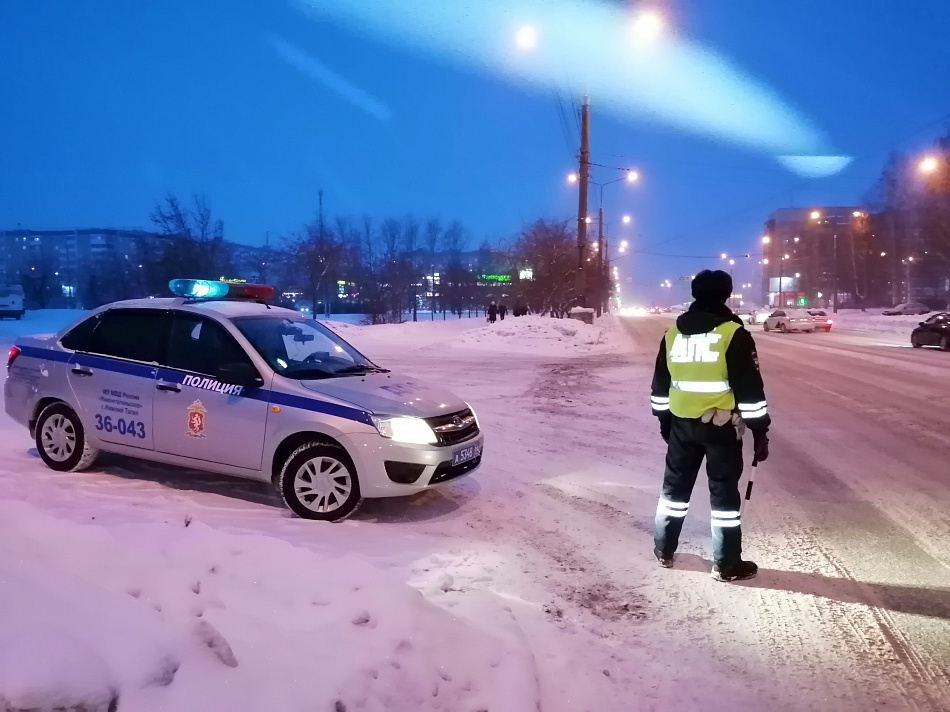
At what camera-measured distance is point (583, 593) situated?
4.81m

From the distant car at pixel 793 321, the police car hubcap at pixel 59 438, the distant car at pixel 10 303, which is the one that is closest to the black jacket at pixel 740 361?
the police car hubcap at pixel 59 438

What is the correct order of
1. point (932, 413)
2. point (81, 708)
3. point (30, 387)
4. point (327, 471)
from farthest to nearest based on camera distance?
point (932, 413)
point (30, 387)
point (327, 471)
point (81, 708)

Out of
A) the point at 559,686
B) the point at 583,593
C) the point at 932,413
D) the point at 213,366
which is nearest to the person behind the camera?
the point at 559,686

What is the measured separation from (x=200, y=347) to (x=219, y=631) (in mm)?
3840

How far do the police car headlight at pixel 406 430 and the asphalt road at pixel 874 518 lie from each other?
2540mm

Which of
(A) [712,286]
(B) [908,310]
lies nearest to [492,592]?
(A) [712,286]

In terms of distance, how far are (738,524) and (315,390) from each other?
3229 mm

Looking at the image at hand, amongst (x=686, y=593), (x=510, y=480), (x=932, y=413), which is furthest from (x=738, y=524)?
(x=932, y=413)

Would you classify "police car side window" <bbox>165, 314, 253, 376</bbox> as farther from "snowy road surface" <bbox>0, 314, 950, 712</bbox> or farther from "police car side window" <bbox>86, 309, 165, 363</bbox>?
"snowy road surface" <bbox>0, 314, 950, 712</bbox>

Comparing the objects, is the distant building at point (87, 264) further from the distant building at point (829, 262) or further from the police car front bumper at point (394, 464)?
the distant building at point (829, 262)

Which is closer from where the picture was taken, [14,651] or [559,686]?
[14,651]

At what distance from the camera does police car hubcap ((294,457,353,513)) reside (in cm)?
593

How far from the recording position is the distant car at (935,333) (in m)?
27.5

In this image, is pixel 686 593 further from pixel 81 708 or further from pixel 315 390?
pixel 81 708
